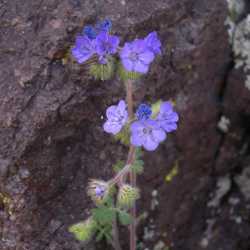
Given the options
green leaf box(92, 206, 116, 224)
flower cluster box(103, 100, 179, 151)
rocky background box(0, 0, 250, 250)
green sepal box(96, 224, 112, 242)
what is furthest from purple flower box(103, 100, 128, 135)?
green sepal box(96, 224, 112, 242)

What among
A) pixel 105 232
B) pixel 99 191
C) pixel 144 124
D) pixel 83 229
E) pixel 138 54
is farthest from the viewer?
pixel 105 232

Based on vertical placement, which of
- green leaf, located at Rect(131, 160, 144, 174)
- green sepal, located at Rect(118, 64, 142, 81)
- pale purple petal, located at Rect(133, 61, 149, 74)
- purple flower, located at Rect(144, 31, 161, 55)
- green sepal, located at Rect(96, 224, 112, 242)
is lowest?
green sepal, located at Rect(96, 224, 112, 242)

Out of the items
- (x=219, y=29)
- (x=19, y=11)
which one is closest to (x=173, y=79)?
(x=219, y=29)

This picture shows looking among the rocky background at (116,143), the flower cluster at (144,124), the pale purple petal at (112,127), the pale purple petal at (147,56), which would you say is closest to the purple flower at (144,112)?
the flower cluster at (144,124)

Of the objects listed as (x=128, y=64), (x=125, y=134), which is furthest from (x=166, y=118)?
(x=128, y=64)

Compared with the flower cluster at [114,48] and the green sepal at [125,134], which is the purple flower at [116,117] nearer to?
the green sepal at [125,134]

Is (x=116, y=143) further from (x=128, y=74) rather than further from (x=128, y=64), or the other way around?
(x=128, y=64)

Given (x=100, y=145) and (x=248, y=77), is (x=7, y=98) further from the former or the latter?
(x=248, y=77)

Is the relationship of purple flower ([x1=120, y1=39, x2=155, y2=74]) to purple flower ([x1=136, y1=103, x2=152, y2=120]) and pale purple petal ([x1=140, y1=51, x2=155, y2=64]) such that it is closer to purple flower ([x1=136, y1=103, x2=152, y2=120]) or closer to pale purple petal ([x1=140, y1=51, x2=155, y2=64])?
pale purple petal ([x1=140, y1=51, x2=155, y2=64])
